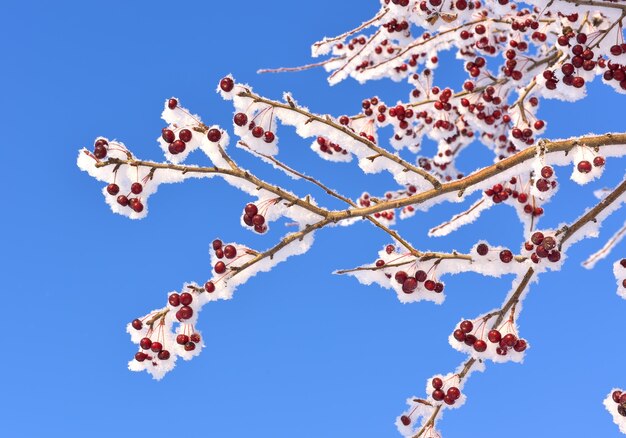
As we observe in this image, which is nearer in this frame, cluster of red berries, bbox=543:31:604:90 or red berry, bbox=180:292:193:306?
Answer: red berry, bbox=180:292:193:306

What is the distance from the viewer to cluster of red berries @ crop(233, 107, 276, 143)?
354cm

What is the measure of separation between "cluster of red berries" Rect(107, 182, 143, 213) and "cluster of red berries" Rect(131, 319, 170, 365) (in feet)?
2.36

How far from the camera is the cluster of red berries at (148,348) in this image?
3635 millimetres

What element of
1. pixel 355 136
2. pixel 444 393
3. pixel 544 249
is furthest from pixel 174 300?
pixel 544 249

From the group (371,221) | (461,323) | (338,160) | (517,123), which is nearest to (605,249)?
(517,123)

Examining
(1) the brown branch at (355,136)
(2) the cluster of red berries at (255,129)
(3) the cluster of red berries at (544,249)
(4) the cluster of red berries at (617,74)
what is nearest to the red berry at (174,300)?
(2) the cluster of red berries at (255,129)

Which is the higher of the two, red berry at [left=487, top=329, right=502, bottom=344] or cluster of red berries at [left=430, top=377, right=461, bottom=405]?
red berry at [left=487, top=329, right=502, bottom=344]

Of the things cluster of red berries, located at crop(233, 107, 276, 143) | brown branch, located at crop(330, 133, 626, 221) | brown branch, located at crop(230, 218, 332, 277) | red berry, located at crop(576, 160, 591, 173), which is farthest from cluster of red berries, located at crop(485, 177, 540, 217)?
cluster of red berries, located at crop(233, 107, 276, 143)

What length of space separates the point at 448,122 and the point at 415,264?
A: 2.96 meters

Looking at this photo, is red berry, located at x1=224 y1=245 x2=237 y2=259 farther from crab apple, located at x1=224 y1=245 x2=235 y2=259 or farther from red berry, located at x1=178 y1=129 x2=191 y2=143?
red berry, located at x1=178 y1=129 x2=191 y2=143

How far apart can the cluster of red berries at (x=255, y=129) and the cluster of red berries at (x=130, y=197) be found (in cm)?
71

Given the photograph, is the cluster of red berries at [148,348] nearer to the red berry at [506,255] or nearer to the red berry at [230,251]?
the red berry at [230,251]

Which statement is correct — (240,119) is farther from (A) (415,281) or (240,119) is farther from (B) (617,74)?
(B) (617,74)

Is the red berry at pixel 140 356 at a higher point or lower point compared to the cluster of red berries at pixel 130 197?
lower
